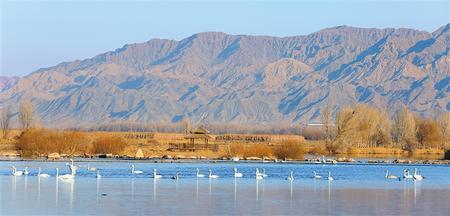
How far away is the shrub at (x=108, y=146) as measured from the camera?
82.2 metres

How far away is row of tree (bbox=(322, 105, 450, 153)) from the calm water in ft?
149

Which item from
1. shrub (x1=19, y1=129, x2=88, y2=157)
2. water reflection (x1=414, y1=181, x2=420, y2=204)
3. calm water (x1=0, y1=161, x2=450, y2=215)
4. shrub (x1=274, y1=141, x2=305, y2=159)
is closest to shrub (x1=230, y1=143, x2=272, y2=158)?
shrub (x1=274, y1=141, x2=305, y2=159)

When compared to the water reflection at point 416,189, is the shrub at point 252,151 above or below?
above

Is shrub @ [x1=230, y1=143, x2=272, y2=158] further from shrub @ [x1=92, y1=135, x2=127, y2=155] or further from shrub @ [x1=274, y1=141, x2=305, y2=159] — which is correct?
shrub @ [x1=92, y1=135, x2=127, y2=155]

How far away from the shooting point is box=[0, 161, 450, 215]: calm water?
3012 cm

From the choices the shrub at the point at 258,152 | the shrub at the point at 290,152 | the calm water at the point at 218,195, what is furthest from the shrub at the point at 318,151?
the calm water at the point at 218,195

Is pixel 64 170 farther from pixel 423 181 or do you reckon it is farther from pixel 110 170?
pixel 423 181

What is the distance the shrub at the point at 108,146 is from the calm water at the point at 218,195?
1148 inches

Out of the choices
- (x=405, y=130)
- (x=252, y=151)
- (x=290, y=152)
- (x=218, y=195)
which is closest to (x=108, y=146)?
(x=252, y=151)

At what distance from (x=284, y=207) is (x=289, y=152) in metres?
48.9

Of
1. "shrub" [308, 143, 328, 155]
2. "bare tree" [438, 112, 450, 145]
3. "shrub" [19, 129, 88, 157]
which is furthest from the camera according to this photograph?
"bare tree" [438, 112, 450, 145]

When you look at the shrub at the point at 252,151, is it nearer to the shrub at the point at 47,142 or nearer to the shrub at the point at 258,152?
the shrub at the point at 258,152

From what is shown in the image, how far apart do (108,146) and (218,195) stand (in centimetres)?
4695

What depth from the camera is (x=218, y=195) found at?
3666cm
